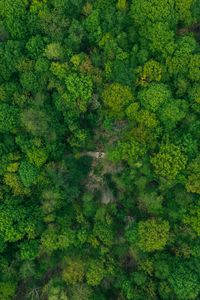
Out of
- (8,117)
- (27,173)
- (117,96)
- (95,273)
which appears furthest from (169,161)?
(8,117)

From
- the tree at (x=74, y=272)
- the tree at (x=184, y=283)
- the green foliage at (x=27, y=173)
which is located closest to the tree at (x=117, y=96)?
the green foliage at (x=27, y=173)

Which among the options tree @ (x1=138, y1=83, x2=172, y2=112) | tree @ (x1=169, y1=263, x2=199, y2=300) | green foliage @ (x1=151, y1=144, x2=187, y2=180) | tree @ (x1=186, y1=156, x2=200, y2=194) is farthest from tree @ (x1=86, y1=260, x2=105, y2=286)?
tree @ (x1=138, y1=83, x2=172, y2=112)

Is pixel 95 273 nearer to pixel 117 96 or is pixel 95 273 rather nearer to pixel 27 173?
pixel 27 173

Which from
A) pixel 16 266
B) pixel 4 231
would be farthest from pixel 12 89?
pixel 16 266

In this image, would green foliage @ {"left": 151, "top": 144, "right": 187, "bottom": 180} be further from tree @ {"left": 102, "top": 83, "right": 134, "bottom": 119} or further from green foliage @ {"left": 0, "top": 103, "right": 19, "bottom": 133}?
green foliage @ {"left": 0, "top": 103, "right": 19, "bottom": 133}

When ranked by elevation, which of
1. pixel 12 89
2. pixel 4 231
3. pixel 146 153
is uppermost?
pixel 12 89

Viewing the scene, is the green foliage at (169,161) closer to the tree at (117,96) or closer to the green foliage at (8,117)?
the tree at (117,96)

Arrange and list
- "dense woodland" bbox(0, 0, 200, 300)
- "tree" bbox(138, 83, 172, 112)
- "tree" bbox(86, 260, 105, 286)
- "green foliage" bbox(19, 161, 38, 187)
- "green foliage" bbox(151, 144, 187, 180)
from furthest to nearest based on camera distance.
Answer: "green foliage" bbox(19, 161, 38, 187), "tree" bbox(86, 260, 105, 286), "dense woodland" bbox(0, 0, 200, 300), "tree" bbox(138, 83, 172, 112), "green foliage" bbox(151, 144, 187, 180)

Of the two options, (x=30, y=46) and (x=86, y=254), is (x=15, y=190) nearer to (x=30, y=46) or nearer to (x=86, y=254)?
(x=86, y=254)
